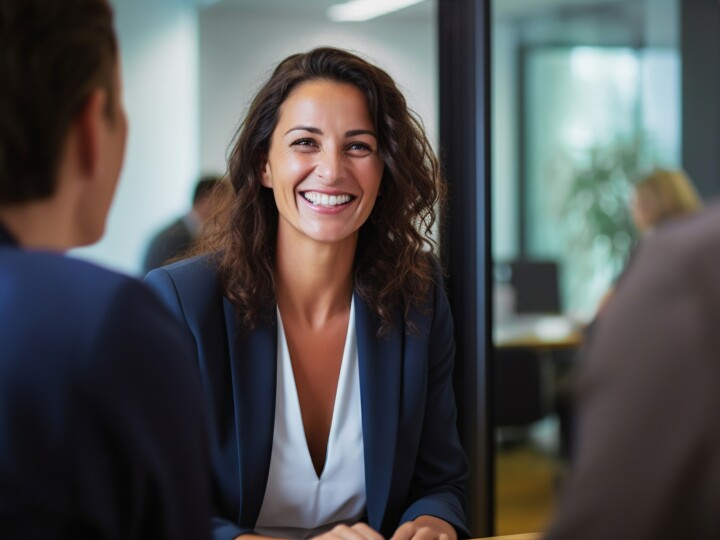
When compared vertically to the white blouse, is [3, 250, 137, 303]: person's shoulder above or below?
above

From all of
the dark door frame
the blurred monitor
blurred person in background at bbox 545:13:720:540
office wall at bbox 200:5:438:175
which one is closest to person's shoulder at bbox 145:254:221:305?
the dark door frame

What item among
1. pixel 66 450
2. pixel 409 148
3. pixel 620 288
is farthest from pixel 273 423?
pixel 620 288

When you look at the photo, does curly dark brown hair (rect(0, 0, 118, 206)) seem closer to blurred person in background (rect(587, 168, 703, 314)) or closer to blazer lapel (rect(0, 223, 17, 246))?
blazer lapel (rect(0, 223, 17, 246))

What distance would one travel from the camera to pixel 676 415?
1.86 ft

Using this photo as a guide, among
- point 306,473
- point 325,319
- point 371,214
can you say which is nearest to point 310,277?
point 325,319

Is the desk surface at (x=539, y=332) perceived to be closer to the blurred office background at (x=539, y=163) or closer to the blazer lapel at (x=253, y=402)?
the blurred office background at (x=539, y=163)

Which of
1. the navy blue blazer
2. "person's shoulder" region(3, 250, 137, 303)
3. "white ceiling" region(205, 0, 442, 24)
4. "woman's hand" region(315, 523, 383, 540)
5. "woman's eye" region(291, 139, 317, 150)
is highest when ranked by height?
"white ceiling" region(205, 0, 442, 24)

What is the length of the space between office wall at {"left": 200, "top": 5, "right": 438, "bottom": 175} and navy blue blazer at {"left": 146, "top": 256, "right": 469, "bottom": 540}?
223 inches

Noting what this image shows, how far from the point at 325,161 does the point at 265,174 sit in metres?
0.17

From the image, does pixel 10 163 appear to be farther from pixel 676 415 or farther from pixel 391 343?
pixel 391 343

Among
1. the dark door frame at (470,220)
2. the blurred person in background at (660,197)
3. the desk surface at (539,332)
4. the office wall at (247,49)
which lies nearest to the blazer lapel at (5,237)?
the dark door frame at (470,220)

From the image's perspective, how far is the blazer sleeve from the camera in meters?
1.88

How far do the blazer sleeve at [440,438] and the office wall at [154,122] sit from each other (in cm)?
457

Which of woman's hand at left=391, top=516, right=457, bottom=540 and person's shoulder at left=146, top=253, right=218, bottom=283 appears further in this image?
person's shoulder at left=146, top=253, right=218, bottom=283
